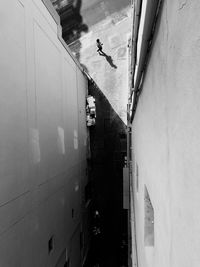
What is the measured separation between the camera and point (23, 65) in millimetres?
3838

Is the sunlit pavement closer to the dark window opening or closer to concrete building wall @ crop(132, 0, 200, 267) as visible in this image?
the dark window opening

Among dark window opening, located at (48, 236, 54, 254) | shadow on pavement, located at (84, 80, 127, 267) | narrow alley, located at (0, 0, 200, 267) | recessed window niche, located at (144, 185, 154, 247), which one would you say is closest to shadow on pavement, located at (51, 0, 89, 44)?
narrow alley, located at (0, 0, 200, 267)

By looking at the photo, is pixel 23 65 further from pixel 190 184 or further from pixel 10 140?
pixel 190 184

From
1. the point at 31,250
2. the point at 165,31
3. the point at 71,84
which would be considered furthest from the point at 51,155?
the point at 165,31

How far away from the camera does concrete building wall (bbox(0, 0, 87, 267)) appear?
3289 millimetres

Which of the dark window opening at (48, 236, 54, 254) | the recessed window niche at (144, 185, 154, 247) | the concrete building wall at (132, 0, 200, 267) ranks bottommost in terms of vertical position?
the dark window opening at (48, 236, 54, 254)

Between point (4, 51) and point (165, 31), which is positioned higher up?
point (4, 51)

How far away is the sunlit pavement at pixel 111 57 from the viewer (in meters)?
9.09

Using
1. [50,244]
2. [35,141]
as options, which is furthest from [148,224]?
[50,244]

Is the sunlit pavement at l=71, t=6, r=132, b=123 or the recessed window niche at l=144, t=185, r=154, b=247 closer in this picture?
the recessed window niche at l=144, t=185, r=154, b=247

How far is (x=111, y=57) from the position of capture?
9172 millimetres

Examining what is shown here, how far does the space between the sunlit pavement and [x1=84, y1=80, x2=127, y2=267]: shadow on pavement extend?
11.1 inches

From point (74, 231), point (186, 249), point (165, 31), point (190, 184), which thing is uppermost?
point (165, 31)

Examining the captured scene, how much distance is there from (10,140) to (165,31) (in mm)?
2494
